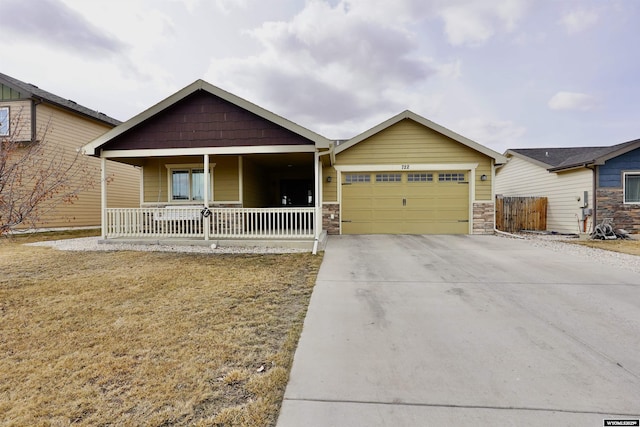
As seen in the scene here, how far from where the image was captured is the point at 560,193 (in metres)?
12.8

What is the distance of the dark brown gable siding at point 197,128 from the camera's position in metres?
8.05

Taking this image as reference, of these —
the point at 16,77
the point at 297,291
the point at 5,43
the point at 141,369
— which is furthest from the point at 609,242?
the point at 16,77

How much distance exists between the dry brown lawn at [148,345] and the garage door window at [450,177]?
7837mm

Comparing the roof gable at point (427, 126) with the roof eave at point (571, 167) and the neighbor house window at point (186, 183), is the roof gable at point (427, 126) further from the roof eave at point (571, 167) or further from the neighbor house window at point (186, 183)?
the neighbor house window at point (186, 183)

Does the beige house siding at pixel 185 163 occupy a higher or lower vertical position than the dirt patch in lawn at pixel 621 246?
higher

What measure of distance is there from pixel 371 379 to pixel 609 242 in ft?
37.5

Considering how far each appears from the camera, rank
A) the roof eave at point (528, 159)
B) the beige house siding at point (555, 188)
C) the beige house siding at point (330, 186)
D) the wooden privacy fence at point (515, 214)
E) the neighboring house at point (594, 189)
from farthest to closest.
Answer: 1. the roof eave at point (528, 159)
2. the wooden privacy fence at point (515, 214)
3. the beige house siding at point (555, 188)
4. the beige house siding at point (330, 186)
5. the neighboring house at point (594, 189)

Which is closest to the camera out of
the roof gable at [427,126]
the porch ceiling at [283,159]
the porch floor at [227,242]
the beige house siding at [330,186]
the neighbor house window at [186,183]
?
Result: the porch floor at [227,242]

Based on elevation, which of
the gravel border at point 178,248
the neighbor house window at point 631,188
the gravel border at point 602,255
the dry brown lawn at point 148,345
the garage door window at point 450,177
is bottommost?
the dry brown lawn at point 148,345

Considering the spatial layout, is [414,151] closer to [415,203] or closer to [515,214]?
[415,203]

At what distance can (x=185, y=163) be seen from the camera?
1005 cm

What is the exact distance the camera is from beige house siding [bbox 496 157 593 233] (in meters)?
11.6

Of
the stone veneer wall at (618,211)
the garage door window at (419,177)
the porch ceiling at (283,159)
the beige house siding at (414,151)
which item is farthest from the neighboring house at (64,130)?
the stone veneer wall at (618,211)

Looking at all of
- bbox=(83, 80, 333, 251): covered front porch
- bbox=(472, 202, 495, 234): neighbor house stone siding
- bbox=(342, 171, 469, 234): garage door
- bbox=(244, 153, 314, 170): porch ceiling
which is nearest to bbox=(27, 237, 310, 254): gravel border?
bbox=(83, 80, 333, 251): covered front porch
